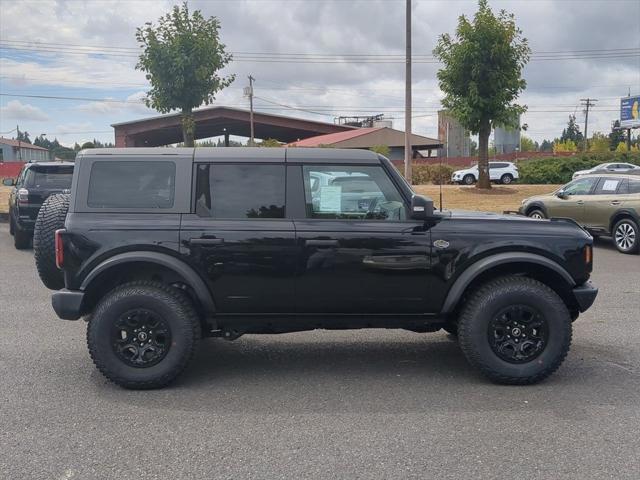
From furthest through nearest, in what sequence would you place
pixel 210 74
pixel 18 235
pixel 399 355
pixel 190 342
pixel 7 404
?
pixel 210 74
pixel 18 235
pixel 399 355
pixel 190 342
pixel 7 404

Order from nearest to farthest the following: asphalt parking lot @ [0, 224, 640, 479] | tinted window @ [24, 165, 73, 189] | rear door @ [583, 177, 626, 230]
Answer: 1. asphalt parking lot @ [0, 224, 640, 479]
2. tinted window @ [24, 165, 73, 189]
3. rear door @ [583, 177, 626, 230]

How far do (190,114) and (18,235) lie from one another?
31.8 feet

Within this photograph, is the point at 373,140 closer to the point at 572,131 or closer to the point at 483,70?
the point at 483,70

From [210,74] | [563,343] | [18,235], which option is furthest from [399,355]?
[210,74]

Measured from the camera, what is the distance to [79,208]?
482 centimetres

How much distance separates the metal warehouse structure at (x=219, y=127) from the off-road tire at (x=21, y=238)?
31.6 m

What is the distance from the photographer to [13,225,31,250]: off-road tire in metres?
12.3

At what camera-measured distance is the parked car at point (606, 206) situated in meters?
12.3

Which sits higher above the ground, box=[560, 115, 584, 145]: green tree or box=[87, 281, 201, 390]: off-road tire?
box=[560, 115, 584, 145]: green tree

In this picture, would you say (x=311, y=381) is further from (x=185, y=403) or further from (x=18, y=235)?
(x=18, y=235)

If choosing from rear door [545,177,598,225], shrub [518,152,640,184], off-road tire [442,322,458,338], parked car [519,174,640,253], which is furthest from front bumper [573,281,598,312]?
shrub [518,152,640,184]

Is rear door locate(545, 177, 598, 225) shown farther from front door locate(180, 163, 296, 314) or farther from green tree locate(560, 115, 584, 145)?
green tree locate(560, 115, 584, 145)

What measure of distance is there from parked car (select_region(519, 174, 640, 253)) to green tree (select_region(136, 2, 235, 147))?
1136 cm

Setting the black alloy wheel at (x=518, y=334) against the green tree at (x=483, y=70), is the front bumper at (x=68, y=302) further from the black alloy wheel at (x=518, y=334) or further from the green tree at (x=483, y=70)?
the green tree at (x=483, y=70)
